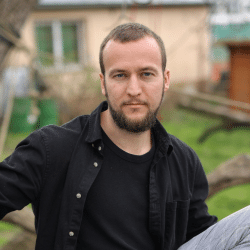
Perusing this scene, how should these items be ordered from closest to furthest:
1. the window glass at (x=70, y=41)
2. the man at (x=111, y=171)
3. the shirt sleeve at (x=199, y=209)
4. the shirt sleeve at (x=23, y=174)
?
1. the shirt sleeve at (x=23, y=174)
2. the man at (x=111, y=171)
3. the shirt sleeve at (x=199, y=209)
4. the window glass at (x=70, y=41)

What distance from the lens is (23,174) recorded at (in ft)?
4.99

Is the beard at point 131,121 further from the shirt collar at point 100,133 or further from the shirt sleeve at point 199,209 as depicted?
the shirt sleeve at point 199,209

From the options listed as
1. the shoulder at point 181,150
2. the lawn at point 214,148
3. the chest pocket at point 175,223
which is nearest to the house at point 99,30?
the lawn at point 214,148

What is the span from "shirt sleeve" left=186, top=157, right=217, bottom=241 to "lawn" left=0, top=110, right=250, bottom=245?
1.93 metres

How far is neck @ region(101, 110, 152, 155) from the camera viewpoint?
69.3 inches

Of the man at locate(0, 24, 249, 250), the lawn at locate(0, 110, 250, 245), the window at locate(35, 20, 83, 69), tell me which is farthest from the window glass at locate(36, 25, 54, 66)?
the man at locate(0, 24, 249, 250)

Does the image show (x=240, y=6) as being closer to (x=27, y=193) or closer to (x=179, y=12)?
(x=179, y=12)

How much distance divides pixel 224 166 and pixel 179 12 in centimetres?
858

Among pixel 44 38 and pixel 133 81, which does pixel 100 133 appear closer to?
pixel 133 81

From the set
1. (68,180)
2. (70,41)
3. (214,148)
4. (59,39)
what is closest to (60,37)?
(59,39)

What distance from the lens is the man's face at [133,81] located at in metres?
1.65

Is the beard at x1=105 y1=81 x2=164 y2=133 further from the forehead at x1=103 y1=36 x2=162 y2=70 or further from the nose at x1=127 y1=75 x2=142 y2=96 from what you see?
the forehead at x1=103 y1=36 x2=162 y2=70

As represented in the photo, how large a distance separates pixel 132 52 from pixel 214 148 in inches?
208

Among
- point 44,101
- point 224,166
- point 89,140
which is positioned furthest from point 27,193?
point 44,101
